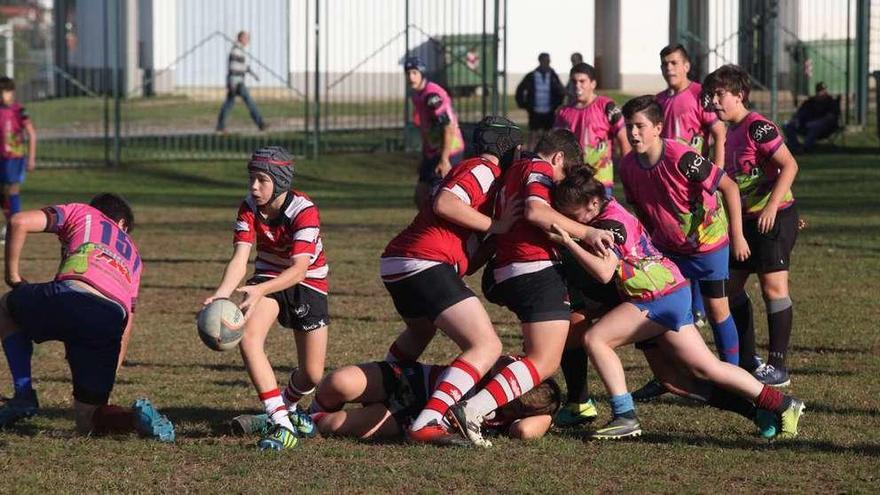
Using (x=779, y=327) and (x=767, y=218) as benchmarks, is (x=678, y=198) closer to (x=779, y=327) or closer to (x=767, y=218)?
(x=767, y=218)

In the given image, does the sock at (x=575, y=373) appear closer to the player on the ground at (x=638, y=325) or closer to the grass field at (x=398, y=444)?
the grass field at (x=398, y=444)

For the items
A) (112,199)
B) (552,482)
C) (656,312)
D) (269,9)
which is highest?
(269,9)

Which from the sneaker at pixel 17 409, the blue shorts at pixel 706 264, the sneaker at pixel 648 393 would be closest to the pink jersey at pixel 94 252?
the sneaker at pixel 17 409

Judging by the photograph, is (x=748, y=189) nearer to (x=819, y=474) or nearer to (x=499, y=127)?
(x=499, y=127)

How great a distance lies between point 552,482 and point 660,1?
3364cm

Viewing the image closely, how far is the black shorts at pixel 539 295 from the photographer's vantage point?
695 centimetres

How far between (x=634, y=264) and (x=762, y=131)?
1.91 m

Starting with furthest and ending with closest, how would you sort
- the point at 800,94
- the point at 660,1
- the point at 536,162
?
the point at 660,1 < the point at 800,94 < the point at 536,162

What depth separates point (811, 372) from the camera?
895cm

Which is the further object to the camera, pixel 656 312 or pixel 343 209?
pixel 343 209

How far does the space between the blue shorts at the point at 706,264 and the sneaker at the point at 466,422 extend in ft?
6.06

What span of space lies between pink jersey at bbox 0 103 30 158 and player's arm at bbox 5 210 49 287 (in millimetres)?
9885

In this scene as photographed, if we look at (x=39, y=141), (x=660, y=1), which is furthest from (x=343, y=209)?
(x=660, y=1)

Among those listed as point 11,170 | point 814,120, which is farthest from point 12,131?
point 814,120
